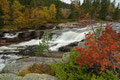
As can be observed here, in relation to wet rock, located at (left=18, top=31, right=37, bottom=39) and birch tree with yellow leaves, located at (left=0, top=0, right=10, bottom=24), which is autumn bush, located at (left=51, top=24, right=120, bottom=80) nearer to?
wet rock, located at (left=18, top=31, right=37, bottom=39)

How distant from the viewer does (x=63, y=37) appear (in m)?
23.4

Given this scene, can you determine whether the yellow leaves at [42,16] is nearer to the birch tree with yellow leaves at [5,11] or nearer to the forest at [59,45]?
the forest at [59,45]

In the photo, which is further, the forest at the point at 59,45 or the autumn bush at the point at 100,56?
the forest at the point at 59,45

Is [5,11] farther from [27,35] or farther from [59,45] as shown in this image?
[59,45]

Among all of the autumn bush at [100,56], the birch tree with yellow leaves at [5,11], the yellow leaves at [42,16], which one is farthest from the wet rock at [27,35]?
the autumn bush at [100,56]

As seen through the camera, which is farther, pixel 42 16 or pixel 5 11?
pixel 42 16

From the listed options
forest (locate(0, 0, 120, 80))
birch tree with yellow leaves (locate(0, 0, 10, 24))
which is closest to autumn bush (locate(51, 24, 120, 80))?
forest (locate(0, 0, 120, 80))

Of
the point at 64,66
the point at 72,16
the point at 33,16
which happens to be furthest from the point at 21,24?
the point at 64,66

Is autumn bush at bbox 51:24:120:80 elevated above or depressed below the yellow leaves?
below

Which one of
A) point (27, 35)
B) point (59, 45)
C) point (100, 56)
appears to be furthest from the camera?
point (27, 35)

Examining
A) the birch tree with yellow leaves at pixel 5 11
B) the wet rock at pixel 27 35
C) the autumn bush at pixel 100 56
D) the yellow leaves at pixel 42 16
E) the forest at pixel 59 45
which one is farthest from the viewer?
the yellow leaves at pixel 42 16

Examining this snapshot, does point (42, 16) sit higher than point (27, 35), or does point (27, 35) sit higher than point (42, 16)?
point (42, 16)

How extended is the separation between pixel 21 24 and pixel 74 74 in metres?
40.3

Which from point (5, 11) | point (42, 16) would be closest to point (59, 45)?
point (5, 11)
